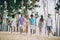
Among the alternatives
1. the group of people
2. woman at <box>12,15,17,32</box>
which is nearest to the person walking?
the group of people

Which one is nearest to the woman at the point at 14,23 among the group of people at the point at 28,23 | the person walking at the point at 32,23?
the group of people at the point at 28,23

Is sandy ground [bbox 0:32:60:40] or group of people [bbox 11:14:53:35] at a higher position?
group of people [bbox 11:14:53:35]

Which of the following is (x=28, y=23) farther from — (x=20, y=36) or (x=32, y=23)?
(x=20, y=36)

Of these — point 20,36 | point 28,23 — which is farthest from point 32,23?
point 20,36

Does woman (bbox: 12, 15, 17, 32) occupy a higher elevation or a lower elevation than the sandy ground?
higher

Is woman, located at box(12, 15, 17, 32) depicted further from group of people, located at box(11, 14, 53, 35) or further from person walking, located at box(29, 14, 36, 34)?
person walking, located at box(29, 14, 36, 34)

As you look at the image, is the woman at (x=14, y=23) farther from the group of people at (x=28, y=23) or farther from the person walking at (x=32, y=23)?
the person walking at (x=32, y=23)

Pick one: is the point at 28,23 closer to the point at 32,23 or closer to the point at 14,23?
the point at 32,23

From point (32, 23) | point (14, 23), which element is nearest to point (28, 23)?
point (32, 23)

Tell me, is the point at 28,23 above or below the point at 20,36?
above

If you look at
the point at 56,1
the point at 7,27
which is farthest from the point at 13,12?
the point at 56,1

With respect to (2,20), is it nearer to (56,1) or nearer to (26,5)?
(26,5)

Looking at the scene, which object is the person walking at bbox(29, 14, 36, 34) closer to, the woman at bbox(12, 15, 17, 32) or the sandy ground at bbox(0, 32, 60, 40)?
the sandy ground at bbox(0, 32, 60, 40)

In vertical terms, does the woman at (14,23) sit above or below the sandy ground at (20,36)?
above
